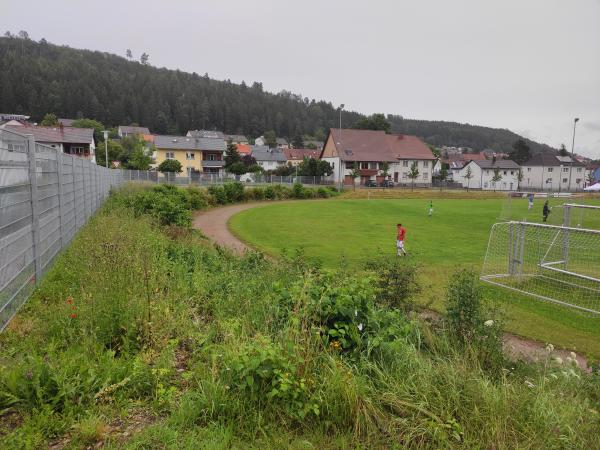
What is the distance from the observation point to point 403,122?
191 meters

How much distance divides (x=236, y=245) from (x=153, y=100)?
133986 millimetres

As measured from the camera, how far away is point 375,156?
7225cm

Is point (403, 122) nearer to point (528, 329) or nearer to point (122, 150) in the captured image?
point (122, 150)

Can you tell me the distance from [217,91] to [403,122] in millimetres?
87617

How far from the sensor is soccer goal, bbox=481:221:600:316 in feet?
33.1

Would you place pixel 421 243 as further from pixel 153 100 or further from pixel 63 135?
pixel 153 100

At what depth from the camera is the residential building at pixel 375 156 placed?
70812 millimetres

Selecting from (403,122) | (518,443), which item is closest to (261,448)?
(518,443)

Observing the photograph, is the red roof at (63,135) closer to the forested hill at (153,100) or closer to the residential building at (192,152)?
the residential building at (192,152)

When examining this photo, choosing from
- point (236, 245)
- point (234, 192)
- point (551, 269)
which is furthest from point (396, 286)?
point (234, 192)

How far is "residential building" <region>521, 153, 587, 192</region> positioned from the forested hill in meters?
85.7

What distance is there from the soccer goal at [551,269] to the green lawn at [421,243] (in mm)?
641

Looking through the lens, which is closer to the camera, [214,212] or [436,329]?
[436,329]

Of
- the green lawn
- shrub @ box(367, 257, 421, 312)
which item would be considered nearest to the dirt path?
the green lawn
